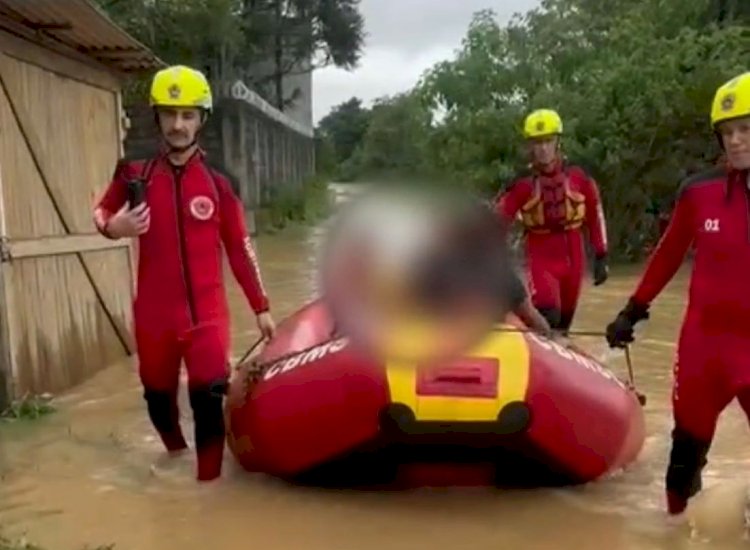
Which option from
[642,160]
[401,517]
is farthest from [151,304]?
[642,160]

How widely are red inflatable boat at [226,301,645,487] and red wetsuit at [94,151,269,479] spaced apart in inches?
8.9

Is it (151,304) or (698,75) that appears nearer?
(151,304)

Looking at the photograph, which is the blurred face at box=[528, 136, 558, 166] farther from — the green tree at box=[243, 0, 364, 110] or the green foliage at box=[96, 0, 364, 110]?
the green tree at box=[243, 0, 364, 110]

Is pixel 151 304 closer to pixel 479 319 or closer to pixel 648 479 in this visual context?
pixel 479 319

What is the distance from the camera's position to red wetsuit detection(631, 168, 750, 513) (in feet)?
15.3

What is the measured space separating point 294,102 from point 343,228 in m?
31.5

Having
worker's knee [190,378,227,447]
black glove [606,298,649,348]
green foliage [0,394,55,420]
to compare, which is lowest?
green foliage [0,394,55,420]

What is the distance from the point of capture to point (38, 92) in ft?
27.0

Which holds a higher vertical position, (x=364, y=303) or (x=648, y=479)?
(x=364, y=303)

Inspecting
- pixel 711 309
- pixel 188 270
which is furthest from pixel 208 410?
pixel 711 309

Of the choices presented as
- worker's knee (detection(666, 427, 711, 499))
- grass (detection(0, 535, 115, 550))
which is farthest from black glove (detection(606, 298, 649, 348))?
grass (detection(0, 535, 115, 550))

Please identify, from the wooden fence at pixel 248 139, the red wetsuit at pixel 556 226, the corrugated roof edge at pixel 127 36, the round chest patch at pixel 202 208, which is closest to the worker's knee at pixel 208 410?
the round chest patch at pixel 202 208

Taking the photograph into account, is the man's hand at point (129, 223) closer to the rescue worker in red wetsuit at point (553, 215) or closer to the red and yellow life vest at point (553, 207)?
the rescue worker in red wetsuit at point (553, 215)

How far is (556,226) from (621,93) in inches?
491
